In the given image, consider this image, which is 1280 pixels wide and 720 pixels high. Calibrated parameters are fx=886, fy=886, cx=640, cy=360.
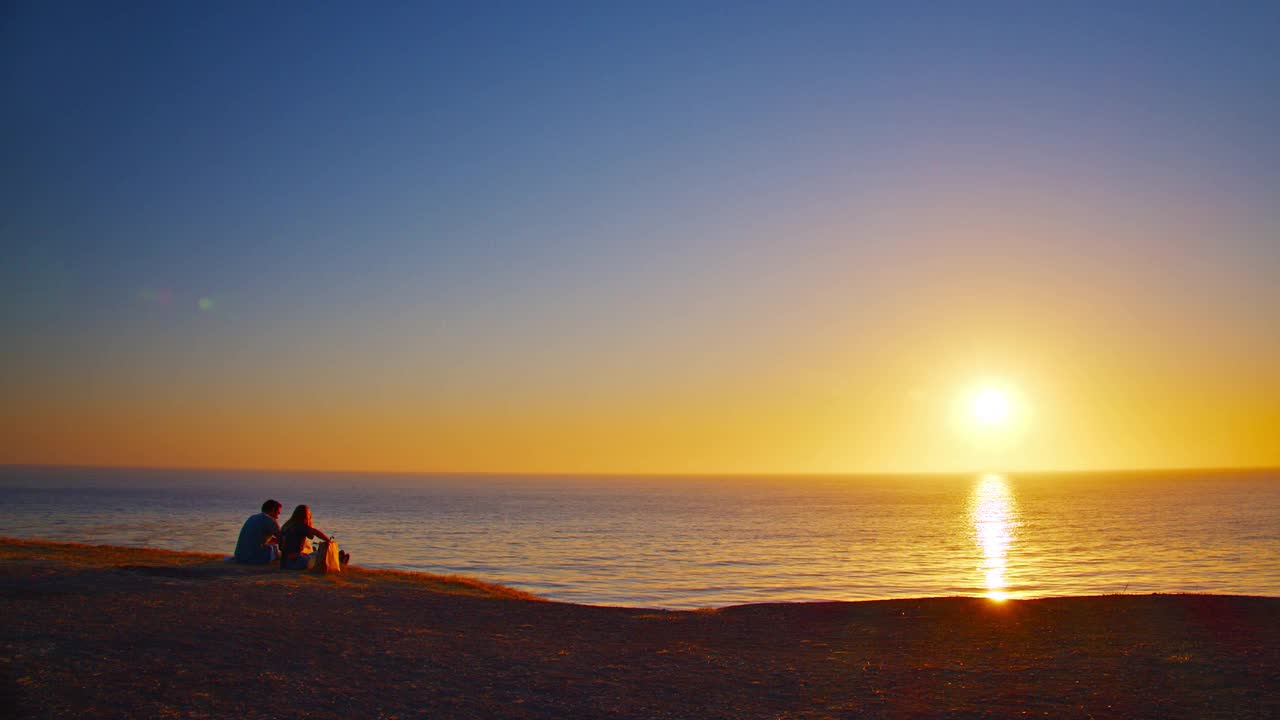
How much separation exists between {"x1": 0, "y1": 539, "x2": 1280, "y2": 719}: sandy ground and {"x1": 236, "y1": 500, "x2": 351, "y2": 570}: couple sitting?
96.5 inches

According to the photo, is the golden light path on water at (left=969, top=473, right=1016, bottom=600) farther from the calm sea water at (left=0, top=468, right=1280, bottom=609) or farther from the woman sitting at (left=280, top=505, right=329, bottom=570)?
the woman sitting at (left=280, top=505, right=329, bottom=570)

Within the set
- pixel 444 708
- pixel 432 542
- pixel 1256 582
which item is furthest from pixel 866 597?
pixel 432 542

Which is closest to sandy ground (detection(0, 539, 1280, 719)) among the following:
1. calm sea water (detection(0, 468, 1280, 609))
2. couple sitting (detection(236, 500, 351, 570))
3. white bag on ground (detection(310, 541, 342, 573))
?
white bag on ground (detection(310, 541, 342, 573))

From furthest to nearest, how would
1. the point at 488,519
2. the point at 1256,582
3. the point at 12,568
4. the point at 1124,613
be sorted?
the point at 488,519, the point at 1256,582, the point at 12,568, the point at 1124,613

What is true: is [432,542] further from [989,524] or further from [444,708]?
[989,524]

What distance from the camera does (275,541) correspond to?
2280 centimetres

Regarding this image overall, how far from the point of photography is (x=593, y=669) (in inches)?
474

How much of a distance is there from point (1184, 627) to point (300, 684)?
1470 centimetres

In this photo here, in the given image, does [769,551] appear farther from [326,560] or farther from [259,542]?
[259,542]

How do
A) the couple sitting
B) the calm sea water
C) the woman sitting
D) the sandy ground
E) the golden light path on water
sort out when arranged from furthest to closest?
the golden light path on water, the calm sea water, the couple sitting, the woman sitting, the sandy ground

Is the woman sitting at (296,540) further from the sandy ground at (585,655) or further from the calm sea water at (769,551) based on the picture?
the calm sea water at (769,551)

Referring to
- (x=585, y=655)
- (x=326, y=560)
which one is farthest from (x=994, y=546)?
(x=585, y=655)

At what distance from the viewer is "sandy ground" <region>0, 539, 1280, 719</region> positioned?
10.0m

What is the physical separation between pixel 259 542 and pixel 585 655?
12.6 metres
